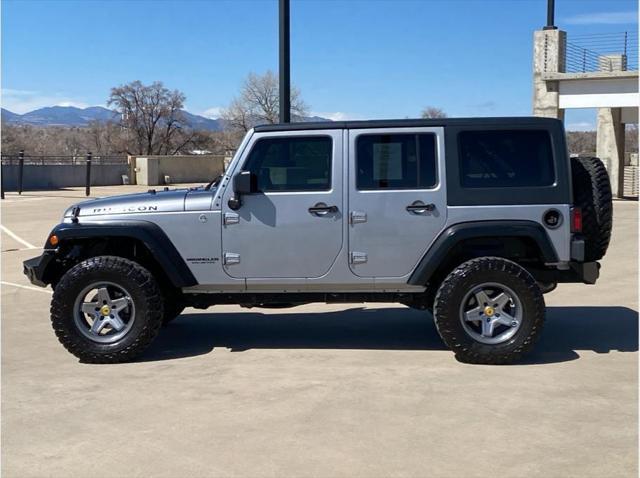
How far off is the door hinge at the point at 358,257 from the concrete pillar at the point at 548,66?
23393 millimetres

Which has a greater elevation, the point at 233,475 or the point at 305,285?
the point at 305,285

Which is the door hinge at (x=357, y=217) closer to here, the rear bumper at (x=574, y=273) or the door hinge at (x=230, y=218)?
the door hinge at (x=230, y=218)

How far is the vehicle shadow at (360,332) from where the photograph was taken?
283 inches

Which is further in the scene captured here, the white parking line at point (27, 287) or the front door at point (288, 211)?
the white parking line at point (27, 287)

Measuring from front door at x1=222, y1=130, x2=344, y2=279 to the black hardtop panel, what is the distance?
0.06 m

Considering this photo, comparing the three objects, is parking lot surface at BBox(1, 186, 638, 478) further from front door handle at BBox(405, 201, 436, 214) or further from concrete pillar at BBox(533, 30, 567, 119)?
concrete pillar at BBox(533, 30, 567, 119)

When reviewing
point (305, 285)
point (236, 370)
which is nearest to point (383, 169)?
point (305, 285)

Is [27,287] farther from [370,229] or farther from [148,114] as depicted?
[148,114]

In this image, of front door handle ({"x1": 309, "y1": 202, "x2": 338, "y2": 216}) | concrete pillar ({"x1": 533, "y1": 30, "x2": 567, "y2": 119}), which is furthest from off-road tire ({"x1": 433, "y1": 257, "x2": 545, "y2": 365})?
concrete pillar ({"x1": 533, "y1": 30, "x2": 567, "y2": 119})

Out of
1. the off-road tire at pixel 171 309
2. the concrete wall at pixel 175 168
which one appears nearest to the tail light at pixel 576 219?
the off-road tire at pixel 171 309

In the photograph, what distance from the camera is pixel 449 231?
6.59 meters

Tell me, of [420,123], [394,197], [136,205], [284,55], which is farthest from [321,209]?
[284,55]

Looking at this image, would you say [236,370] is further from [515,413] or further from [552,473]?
[552,473]

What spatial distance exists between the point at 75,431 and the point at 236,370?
1.65 m
